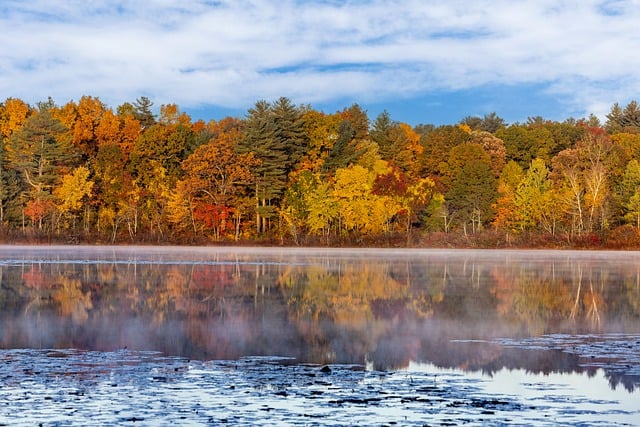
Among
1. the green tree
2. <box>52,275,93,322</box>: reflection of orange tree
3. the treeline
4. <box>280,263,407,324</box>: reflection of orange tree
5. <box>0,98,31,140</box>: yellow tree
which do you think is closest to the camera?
<box>52,275,93,322</box>: reflection of orange tree

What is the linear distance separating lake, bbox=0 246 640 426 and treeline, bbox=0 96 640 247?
173 feet

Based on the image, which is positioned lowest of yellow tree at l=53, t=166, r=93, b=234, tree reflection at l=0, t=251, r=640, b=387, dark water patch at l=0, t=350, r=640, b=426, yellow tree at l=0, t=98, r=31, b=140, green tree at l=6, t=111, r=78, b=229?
dark water patch at l=0, t=350, r=640, b=426

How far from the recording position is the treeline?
267ft

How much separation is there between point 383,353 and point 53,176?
251 ft

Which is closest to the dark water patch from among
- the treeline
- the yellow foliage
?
the treeline

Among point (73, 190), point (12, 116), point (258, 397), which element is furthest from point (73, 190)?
point (258, 397)

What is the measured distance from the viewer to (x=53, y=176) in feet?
283

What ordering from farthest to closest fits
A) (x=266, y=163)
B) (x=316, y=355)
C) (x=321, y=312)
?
1. (x=266, y=163)
2. (x=321, y=312)
3. (x=316, y=355)

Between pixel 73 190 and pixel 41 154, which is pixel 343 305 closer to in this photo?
pixel 73 190

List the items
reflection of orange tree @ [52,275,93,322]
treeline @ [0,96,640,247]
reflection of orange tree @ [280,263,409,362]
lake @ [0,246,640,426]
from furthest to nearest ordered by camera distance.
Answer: treeline @ [0,96,640,247] → reflection of orange tree @ [52,275,93,322] → reflection of orange tree @ [280,263,409,362] → lake @ [0,246,640,426]

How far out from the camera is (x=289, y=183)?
85.9m

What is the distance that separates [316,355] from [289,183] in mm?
71922

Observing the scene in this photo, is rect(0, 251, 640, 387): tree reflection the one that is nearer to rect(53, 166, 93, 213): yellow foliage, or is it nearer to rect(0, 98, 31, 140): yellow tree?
rect(53, 166, 93, 213): yellow foliage

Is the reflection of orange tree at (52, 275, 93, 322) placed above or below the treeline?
below
